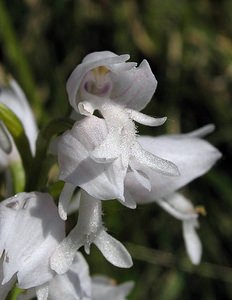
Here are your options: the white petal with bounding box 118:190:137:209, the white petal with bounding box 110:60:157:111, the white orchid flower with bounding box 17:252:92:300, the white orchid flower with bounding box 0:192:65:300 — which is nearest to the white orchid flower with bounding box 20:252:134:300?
the white orchid flower with bounding box 17:252:92:300

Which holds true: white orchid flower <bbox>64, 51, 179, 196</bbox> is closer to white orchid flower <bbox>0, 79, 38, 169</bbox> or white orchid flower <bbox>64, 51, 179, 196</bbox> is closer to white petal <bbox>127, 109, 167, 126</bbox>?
white petal <bbox>127, 109, 167, 126</bbox>

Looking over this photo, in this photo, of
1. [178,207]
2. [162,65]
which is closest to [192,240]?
[178,207]

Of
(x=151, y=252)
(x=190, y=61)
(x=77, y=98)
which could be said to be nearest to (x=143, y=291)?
(x=151, y=252)

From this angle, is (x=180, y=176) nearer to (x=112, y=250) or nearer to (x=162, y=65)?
(x=112, y=250)

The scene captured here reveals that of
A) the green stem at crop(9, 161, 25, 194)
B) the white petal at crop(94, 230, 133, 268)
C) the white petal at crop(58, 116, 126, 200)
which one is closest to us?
the white petal at crop(58, 116, 126, 200)

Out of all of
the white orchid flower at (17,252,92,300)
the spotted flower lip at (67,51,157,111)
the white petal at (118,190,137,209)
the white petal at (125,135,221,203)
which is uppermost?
the spotted flower lip at (67,51,157,111)

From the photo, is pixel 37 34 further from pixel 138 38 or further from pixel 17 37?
pixel 138 38
